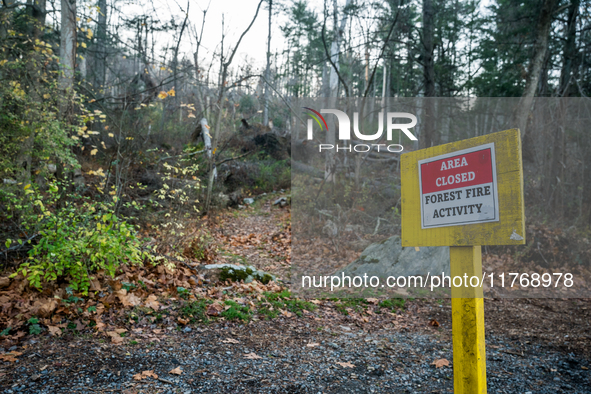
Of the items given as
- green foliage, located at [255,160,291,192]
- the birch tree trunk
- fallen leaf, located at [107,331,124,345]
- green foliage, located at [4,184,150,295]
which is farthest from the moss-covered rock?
green foliage, located at [255,160,291,192]

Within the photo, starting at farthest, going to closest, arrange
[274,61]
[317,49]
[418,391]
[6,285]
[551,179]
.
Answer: [274,61], [317,49], [551,179], [6,285], [418,391]

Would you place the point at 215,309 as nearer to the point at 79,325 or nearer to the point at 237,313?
the point at 237,313

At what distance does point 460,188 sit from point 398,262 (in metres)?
5.38

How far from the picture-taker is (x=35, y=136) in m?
5.83

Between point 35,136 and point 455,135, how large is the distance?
1033 centimetres

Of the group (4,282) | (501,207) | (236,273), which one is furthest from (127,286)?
(501,207)

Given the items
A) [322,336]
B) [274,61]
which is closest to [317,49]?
[274,61]

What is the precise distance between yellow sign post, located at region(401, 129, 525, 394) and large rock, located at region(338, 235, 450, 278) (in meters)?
4.96

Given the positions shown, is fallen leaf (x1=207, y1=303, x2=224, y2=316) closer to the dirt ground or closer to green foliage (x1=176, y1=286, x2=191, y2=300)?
the dirt ground

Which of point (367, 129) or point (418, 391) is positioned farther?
point (367, 129)

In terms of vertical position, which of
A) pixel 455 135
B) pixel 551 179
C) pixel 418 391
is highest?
pixel 455 135

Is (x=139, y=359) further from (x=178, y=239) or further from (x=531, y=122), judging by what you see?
(x=531, y=122)

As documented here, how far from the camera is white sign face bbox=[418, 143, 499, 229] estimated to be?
2.01 meters

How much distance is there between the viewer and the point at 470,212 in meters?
2.06
